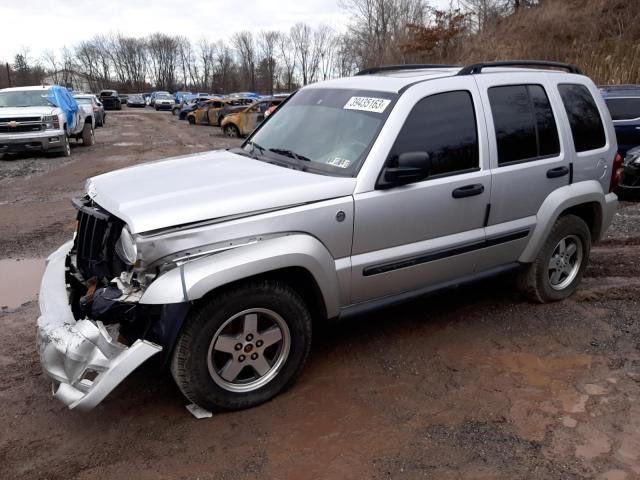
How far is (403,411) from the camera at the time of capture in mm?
3318

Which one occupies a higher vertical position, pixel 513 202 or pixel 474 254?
pixel 513 202

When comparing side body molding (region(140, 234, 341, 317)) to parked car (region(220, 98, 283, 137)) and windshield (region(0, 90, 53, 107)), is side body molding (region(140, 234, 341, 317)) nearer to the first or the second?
windshield (region(0, 90, 53, 107))

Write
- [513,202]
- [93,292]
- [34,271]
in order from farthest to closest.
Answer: [34,271] < [513,202] < [93,292]

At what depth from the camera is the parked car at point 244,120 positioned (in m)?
22.3

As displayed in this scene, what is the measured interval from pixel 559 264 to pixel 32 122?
45.6ft

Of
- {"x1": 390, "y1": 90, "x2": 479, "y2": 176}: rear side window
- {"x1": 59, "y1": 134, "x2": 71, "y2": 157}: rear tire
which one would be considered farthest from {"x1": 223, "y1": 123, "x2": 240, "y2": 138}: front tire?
{"x1": 390, "y1": 90, "x2": 479, "y2": 176}: rear side window

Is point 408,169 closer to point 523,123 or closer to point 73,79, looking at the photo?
point 523,123

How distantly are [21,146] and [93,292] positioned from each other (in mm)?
13377

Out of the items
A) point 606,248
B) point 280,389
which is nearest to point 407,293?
point 280,389

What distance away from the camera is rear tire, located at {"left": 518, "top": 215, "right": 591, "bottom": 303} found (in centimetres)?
461

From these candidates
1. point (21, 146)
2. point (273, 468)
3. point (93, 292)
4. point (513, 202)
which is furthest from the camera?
point (21, 146)

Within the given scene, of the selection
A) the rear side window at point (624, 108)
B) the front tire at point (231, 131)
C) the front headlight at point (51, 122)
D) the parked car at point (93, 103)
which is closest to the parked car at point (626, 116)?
the rear side window at point (624, 108)

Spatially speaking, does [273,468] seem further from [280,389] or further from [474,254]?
[474,254]

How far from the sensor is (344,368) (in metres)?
3.83
